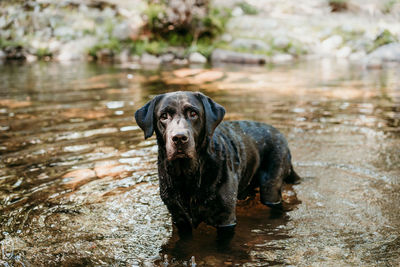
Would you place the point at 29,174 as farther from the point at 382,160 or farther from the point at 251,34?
the point at 251,34

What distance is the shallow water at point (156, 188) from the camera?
13.2 feet

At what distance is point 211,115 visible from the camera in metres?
3.81

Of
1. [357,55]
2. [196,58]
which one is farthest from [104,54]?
[357,55]

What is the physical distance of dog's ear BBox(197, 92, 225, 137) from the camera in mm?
3773

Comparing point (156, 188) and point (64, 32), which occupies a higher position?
point (64, 32)

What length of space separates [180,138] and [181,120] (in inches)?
9.6

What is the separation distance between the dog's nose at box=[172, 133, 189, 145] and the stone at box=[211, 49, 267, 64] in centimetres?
1778

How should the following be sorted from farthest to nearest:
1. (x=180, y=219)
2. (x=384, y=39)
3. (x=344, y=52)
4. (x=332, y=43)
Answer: (x=332, y=43)
(x=344, y=52)
(x=384, y=39)
(x=180, y=219)

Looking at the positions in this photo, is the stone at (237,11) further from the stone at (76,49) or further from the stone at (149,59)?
the stone at (76,49)

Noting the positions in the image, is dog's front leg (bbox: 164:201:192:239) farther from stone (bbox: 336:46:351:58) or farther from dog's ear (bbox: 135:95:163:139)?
stone (bbox: 336:46:351:58)

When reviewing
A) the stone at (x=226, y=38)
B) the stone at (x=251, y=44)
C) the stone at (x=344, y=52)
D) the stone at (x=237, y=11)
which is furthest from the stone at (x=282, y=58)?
the stone at (x=237, y=11)

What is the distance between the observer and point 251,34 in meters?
25.5

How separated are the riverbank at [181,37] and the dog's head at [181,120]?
1733 centimetres

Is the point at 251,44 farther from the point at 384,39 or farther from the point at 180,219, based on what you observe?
the point at 180,219
